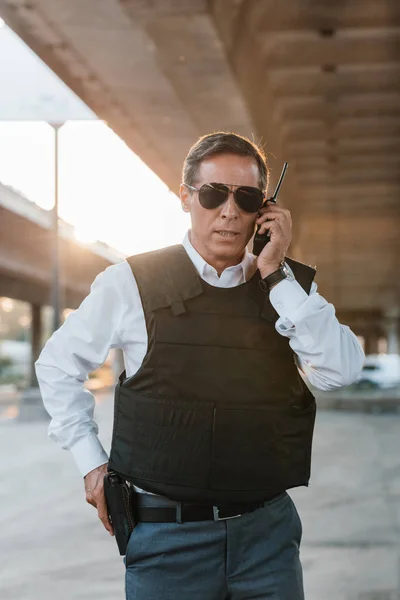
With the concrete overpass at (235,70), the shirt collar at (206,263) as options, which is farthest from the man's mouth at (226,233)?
the concrete overpass at (235,70)

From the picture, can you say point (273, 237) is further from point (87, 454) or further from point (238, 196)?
point (87, 454)

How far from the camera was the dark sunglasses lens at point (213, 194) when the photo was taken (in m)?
2.79

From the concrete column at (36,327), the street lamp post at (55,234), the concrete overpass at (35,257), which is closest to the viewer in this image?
the street lamp post at (55,234)

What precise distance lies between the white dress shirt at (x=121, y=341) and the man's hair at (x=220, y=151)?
0.24 metres

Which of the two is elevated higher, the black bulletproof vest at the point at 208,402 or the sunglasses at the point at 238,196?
the sunglasses at the point at 238,196

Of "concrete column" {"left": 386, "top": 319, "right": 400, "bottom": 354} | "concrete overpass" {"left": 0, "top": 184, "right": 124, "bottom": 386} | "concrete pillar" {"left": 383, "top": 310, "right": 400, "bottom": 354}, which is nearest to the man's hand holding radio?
"concrete overpass" {"left": 0, "top": 184, "right": 124, "bottom": 386}

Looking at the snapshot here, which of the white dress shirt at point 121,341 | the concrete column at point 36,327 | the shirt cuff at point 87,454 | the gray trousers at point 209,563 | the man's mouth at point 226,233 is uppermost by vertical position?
the concrete column at point 36,327

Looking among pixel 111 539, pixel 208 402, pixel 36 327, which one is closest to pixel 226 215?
pixel 208 402

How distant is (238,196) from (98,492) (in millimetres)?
1016

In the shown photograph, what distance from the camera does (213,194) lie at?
2793 mm

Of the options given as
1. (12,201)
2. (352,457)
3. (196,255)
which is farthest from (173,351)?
(12,201)

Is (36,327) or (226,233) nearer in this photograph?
(226,233)

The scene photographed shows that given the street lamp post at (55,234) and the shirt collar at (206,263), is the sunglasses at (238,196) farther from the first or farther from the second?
the street lamp post at (55,234)

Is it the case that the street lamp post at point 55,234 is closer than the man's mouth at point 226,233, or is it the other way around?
the man's mouth at point 226,233
